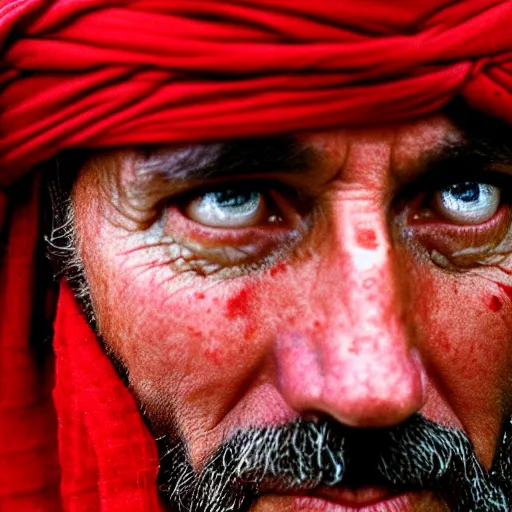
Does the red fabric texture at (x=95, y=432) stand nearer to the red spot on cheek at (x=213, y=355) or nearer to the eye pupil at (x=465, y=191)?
the red spot on cheek at (x=213, y=355)

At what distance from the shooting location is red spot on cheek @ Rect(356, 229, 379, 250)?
172cm

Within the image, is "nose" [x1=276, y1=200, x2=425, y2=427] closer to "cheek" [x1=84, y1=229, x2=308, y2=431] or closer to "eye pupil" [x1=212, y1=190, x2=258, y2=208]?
"cheek" [x1=84, y1=229, x2=308, y2=431]

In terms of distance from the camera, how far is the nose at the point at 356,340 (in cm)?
163

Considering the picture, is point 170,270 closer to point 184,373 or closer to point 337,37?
point 184,373

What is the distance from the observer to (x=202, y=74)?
67.5 inches

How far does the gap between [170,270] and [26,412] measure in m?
0.61

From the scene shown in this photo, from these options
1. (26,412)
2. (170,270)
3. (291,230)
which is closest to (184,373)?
(170,270)

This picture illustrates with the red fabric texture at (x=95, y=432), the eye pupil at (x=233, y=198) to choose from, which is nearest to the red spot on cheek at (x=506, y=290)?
the eye pupil at (x=233, y=198)

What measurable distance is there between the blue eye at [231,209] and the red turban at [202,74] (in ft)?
0.58

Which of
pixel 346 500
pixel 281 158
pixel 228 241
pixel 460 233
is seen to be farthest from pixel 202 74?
pixel 346 500

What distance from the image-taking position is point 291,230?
72.6 inches

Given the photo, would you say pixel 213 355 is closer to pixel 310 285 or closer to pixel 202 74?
pixel 310 285

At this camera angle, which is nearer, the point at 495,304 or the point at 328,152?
the point at 328,152

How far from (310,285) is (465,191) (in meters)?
0.46
